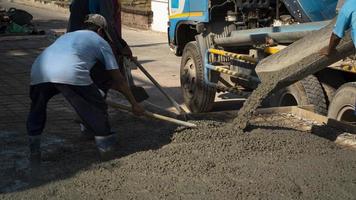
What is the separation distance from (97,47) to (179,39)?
16.4 ft

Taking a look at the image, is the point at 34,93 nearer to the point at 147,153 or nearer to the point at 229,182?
the point at 147,153

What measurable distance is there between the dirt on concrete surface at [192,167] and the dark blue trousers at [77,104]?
1.08 feet

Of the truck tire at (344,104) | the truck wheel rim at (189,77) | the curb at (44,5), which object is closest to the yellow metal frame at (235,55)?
the truck wheel rim at (189,77)

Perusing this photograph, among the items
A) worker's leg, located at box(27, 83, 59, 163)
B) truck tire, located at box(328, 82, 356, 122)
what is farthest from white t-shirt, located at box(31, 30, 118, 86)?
truck tire, located at box(328, 82, 356, 122)

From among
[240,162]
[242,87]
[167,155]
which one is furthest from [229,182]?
[242,87]

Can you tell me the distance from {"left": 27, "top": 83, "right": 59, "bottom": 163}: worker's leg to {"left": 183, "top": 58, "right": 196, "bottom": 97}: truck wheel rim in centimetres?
399

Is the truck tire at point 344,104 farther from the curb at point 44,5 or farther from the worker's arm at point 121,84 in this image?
the curb at point 44,5

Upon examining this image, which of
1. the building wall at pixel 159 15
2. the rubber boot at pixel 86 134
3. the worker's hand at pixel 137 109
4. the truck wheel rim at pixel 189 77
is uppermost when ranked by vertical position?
the worker's hand at pixel 137 109

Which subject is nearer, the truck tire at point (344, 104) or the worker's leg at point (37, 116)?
the worker's leg at point (37, 116)

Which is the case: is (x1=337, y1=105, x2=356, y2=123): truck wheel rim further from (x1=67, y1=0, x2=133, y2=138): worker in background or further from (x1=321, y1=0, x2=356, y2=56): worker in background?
(x1=67, y1=0, x2=133, y2=138): worker in background

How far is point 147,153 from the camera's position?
4.89 metres

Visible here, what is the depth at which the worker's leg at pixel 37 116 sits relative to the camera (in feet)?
15.6

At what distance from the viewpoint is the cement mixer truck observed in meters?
6.16

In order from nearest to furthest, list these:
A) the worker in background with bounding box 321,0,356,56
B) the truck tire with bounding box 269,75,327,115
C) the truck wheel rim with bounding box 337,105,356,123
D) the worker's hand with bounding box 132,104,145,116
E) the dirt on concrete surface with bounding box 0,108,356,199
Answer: the dirt on concrete surface with bounding box 0,108,356,199 → the worker in background with bounding box 321,0,356,56 → the worker's hand with bounding box 132,104,145,116 → the truck wheel rim with bounding box 337,105,356,123 → the truck tire with bounding box 269,75,327,115
